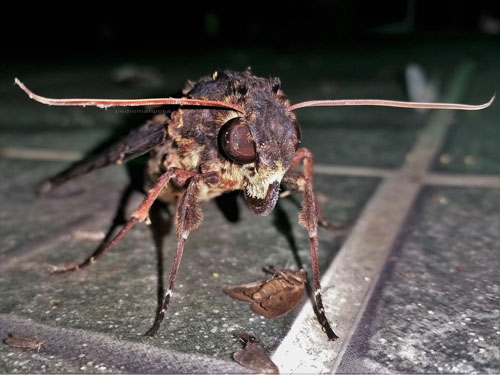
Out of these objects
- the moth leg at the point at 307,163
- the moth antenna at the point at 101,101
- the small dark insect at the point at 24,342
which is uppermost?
the moth leg at the point at 307,163

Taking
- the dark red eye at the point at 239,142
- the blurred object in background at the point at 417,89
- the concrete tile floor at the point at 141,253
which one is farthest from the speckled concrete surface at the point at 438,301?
the blurred object in background at the point at 417,89

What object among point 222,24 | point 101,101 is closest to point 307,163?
point 101,101

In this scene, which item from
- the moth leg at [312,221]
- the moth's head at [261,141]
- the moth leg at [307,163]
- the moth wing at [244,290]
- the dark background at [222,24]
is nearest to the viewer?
the moth leg at [312,221]

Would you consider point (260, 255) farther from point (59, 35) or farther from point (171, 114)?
point (59, 35)

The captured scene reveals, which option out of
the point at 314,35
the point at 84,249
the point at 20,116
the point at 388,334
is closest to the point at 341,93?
the point at 20,116

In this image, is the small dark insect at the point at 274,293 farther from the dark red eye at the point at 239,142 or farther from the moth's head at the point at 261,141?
the dark red eye at the point at 239,142

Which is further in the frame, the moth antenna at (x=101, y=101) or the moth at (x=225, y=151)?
the moth at (x=225, y=151)

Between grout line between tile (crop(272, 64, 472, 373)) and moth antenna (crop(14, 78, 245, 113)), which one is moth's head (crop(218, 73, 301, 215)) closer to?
moth antenna (crop(14, 78, 245, 113))
